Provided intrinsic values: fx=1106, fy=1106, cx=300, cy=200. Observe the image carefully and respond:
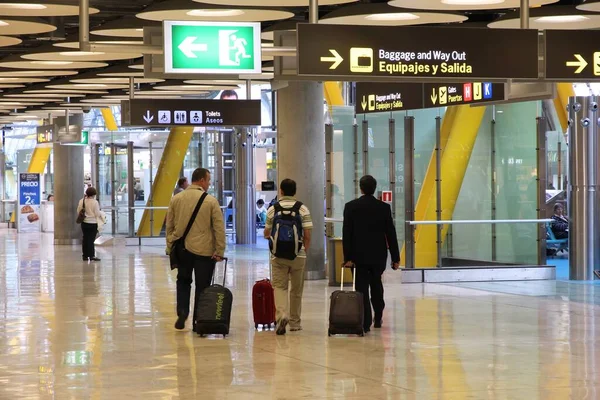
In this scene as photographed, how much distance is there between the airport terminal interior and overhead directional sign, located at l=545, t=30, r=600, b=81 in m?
0.02

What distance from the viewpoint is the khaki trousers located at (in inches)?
460

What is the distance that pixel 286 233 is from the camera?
11.5m

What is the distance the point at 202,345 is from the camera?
35.7ft

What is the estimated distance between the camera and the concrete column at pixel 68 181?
3450cm

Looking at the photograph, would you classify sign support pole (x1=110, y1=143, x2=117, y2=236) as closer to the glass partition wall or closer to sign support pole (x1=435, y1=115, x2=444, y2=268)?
the glass partition wall

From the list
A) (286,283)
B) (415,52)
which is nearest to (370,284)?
(286,283)

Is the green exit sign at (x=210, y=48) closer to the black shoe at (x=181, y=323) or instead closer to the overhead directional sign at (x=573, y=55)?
the overhead directional sign at (x=573, y=55)

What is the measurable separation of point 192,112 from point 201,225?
8277 mm

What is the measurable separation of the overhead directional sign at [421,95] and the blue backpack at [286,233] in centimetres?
358

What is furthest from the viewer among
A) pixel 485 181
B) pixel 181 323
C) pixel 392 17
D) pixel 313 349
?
pixel 485 181

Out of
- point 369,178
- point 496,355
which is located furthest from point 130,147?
point 496,355

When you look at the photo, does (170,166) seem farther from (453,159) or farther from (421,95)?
(421,95)

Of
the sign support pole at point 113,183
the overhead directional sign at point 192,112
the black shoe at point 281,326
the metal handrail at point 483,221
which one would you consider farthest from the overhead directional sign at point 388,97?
the sign support pole at point 113,183

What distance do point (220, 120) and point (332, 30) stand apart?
10074mm
